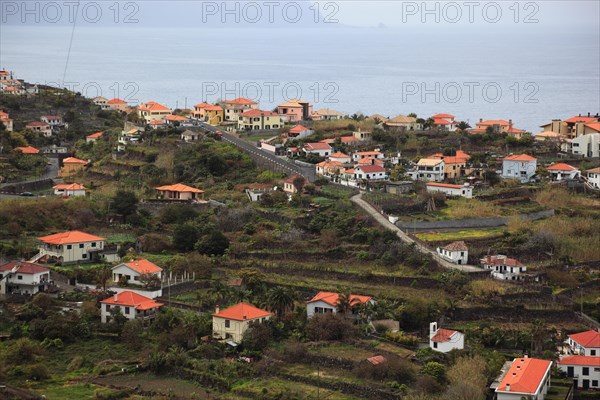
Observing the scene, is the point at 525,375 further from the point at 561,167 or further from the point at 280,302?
the point at 561,167

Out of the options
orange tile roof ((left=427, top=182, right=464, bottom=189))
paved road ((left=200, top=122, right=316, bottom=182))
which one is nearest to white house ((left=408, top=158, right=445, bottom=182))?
orange tile roof ((left=427, top=182, right=464, bottom=189))

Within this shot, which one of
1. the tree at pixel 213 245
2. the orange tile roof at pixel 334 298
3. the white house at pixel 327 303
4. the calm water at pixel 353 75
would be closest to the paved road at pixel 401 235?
the orange tile roof at pixel 334 298

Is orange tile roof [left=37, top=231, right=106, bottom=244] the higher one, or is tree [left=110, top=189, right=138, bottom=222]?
tree [left=110, top=189, right=138, bottom=222]

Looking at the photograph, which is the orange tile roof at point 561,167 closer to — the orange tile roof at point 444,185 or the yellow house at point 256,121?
the orange tile roof at point 444,185

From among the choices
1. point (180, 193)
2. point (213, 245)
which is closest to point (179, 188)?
point (180, 193)

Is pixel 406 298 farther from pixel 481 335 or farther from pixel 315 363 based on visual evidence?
pixel 315 363

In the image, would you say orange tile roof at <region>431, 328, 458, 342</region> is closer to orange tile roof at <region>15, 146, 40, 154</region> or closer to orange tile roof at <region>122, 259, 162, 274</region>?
orange tile roof at <region>122, 259, 162, 274</region>

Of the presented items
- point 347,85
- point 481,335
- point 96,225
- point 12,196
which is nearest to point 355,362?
point 481,335
